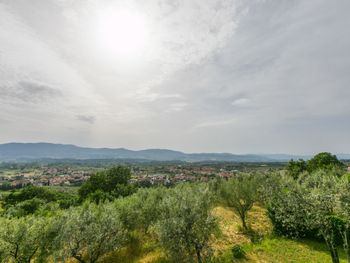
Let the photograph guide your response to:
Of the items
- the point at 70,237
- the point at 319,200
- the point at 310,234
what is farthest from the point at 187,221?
the point at 310,234

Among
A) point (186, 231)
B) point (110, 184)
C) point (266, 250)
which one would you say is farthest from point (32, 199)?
point (266, 250)

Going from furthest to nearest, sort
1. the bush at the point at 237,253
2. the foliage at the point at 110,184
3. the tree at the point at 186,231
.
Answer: the foliage at the point at 110,184 → the bush at the point at 237,253 → the tree at the point at 186,231

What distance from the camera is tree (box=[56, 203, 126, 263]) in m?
21.0

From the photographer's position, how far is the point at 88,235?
840 inches

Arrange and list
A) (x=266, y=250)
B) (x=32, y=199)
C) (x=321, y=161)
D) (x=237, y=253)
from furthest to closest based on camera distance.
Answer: (x=321, y=161) → (x=32, y=199) → (x=266, y=250) → (x=237, y=253)

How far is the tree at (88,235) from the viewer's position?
69.1ft

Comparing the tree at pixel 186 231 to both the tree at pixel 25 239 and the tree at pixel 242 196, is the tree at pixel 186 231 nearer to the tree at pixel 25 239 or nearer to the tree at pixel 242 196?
the tree at pixel 25 239

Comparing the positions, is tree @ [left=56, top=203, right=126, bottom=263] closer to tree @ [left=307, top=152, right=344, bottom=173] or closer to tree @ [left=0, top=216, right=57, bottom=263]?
tree @ [left=0, top=216, right=57, bottom=263]

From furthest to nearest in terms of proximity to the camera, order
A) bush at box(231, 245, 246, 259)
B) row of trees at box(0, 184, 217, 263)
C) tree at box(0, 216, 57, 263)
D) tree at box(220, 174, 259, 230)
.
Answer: tree at box(220, 174, 259, 230)
bush at box(231, 245, 246, 259)
tree at box(0, 216, 57, 263)
row of trees at box(0, 184, 217, 263)

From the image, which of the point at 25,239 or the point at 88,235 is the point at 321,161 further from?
the point at 25,239

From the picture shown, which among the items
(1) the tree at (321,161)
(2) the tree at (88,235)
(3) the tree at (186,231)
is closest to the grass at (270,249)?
(3) the tree at (186,231)

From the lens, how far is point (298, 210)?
16188 millimetres

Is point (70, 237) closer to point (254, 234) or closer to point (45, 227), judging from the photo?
point (45, 227)

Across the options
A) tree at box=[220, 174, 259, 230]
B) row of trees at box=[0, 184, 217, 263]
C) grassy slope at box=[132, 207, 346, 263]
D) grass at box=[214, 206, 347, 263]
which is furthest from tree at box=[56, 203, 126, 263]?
tree at box=[220, 174, 259, 230]
